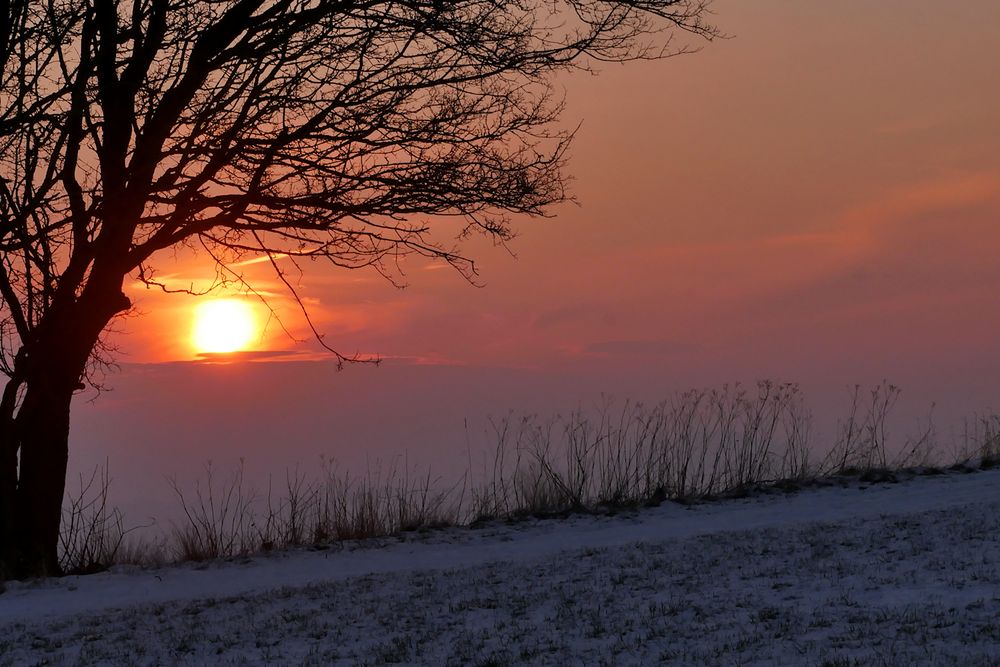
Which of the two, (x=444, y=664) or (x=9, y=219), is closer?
(x=444, y=664)

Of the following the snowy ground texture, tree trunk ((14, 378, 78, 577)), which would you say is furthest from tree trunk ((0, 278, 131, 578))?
the snowy ground texture

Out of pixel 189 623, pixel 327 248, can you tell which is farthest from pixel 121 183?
pixel 189 623

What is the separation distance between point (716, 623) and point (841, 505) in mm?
6136

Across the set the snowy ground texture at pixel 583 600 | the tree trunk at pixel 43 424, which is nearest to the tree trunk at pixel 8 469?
the tree trunk at pixel 43 424

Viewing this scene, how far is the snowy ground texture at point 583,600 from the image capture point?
5.72m

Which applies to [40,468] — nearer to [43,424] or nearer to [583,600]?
[43,424]

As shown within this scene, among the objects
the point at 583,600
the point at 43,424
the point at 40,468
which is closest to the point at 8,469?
the point at 40,468

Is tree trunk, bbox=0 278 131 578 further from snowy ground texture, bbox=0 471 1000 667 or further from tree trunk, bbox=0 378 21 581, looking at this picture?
snowy ground texture, bbox=0 471 1000 667

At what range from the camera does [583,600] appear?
7.11m

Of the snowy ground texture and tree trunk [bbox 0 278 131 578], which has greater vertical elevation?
tree trunk [bbox 0 278 131 578]

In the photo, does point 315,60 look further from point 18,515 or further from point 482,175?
point 18,515

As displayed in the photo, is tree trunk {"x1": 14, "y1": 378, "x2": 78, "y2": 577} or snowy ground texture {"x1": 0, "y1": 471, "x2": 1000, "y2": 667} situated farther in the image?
tree trunk {"x1": 14, "y1": 378, "x2": 78, "y2": 577}

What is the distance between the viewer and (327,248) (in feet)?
35.3

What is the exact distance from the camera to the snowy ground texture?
572cm
